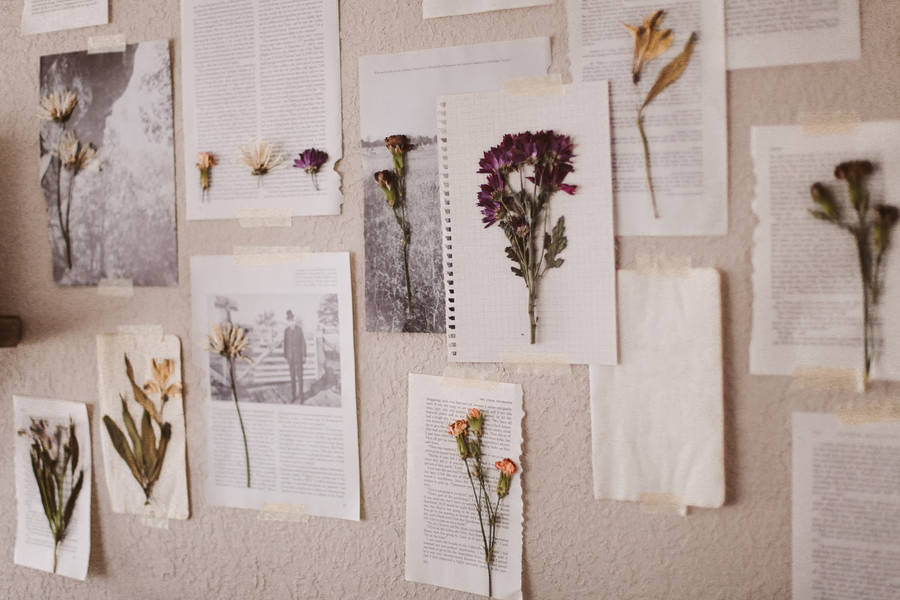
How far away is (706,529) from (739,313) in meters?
0.25

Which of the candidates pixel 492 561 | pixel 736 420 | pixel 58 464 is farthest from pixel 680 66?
pixel 58 464

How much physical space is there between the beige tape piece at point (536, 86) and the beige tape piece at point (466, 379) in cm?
34

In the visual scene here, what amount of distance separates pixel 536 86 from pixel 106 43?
615 mm

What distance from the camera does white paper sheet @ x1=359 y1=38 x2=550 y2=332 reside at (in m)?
0.72

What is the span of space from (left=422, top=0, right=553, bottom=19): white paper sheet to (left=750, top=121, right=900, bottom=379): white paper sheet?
30 centimetres

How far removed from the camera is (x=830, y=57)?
0.62 meters

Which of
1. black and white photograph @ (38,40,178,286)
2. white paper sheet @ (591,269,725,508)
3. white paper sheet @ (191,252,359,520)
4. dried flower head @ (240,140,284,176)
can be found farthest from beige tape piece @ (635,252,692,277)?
black and white photograph @ (38,40,178,286)

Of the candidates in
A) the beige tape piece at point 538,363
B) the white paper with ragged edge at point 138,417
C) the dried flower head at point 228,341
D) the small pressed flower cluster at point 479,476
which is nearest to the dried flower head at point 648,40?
the beige tape piece at point 538,363

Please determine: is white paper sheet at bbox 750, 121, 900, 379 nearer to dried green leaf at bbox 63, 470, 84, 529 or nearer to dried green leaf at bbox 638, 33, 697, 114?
dried green leaf at bbox 638, 33, 697, 114

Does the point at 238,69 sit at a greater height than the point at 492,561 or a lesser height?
greater

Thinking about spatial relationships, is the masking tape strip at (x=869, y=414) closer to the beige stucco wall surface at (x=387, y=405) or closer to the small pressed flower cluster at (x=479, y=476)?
the beige stucco wall surface at (x=387, y=405)

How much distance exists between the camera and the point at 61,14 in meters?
0.86

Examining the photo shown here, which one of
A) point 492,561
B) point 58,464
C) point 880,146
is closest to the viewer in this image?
point 880,146

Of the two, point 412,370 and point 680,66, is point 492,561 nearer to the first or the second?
point 412,370
